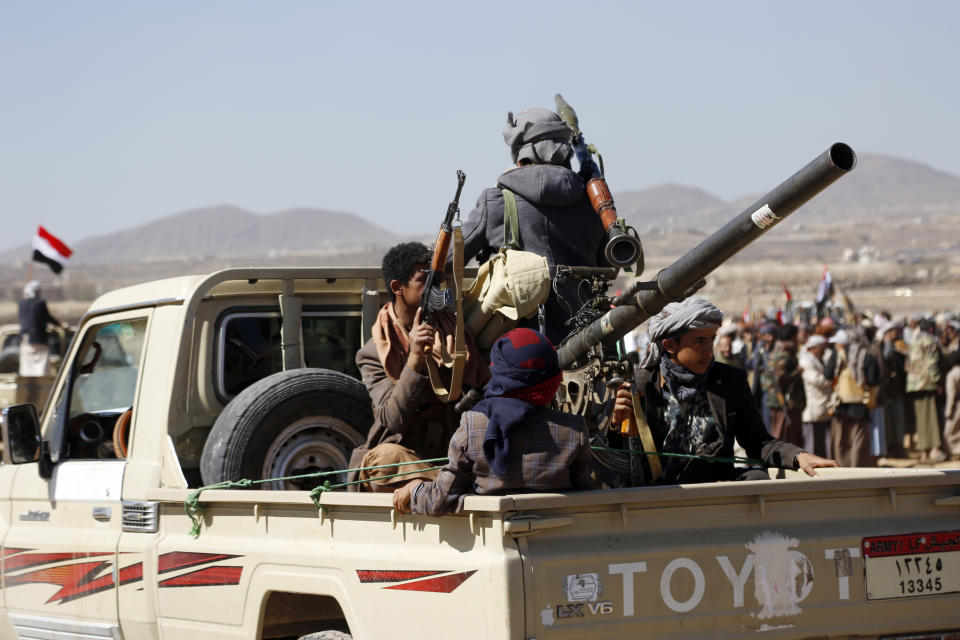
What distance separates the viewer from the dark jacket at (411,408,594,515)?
4.13 metres

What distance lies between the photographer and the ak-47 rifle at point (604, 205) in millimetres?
4973

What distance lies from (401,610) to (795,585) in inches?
53.3

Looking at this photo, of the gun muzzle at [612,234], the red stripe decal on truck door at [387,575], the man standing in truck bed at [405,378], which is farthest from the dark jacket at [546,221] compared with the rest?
the red stripe decal on truck door at [387,575]

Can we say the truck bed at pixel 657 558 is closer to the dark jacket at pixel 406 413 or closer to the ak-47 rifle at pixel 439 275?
the dark jacket at pixel 406 413

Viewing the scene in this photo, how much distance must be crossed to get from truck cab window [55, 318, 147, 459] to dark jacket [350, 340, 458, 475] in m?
1.34

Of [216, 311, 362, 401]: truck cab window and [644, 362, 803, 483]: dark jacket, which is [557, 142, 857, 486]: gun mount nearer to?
[644, 362, 803, 483]: dark jacket

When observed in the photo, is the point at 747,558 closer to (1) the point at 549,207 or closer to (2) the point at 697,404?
(2) the point at 697,404

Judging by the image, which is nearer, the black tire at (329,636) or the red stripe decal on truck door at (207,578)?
the black tire at (329,636)

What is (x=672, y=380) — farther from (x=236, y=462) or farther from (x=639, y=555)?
(x=236, y=462)

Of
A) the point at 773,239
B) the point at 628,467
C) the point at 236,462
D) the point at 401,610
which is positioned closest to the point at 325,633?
the point at 401,610

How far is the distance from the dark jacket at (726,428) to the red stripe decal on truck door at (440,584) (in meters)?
1.63

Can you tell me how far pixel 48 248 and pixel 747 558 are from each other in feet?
52.5

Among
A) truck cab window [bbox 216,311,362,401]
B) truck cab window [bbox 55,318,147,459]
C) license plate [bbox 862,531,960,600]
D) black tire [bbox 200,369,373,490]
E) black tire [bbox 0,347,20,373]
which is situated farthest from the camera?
black tire [bbox 0,347,20,373]

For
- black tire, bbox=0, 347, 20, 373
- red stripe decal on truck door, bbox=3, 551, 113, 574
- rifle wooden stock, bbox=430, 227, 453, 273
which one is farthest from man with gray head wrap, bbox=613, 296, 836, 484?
black tire, bbox=0, 347, 20, 373
